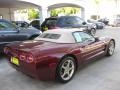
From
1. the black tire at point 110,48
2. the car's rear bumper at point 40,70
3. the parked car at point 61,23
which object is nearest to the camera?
the car's rear bumper at point 40,70

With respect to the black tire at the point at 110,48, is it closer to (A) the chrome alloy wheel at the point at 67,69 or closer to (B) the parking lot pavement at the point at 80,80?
(B) the parking lot pavement at the point at 80,80

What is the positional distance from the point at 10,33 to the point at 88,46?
125 inches

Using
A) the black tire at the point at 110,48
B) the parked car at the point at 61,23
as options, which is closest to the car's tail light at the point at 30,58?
the black tire at the point at 110,48

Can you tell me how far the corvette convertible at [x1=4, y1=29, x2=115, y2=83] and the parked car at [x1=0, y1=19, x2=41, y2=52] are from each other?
189 centimetres

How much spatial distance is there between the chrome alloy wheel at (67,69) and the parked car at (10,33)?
3113 mm

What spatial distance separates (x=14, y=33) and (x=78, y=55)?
3222mm

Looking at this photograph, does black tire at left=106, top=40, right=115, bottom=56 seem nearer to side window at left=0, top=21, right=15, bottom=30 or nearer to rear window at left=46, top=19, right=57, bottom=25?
side window at left=0, top=21, right=15, bottom=30

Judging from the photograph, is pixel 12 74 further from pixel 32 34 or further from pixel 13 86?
pixel 32 34

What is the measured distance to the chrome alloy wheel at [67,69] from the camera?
14.3ft

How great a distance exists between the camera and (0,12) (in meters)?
24.4

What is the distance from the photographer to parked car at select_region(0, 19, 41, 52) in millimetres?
6586

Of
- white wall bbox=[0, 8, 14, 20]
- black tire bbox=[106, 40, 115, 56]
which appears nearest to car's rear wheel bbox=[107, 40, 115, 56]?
black tire bbox=[106, 40, 115, 56]

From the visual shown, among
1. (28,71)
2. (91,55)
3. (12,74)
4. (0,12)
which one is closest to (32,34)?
(12,74)

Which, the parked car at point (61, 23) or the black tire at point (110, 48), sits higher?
the parked car at point (61, 23)
